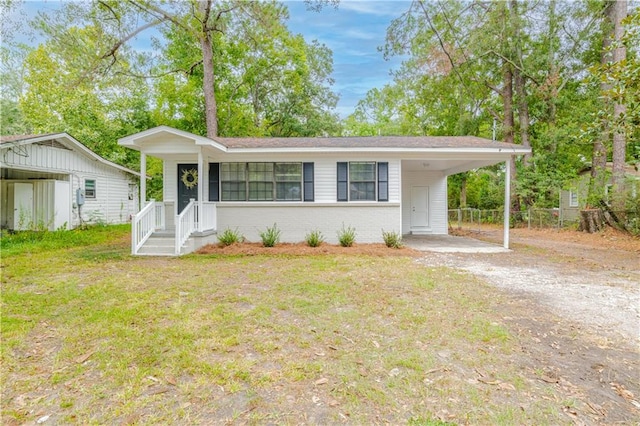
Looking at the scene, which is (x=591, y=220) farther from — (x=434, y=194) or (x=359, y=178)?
(x=359, y=178)

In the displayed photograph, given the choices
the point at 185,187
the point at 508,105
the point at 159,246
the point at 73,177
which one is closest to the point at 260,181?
the point at 185,187

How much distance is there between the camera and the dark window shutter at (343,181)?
9.99m

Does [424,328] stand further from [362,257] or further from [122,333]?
[362,257]

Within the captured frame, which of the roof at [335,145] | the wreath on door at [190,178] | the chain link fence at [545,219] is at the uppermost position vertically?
the roof at [335,145]

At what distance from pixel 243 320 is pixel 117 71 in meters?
16.0

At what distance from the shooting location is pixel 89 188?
47.5 ft

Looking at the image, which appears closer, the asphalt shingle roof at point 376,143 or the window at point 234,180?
the asphalt shingle roof at point 376,143

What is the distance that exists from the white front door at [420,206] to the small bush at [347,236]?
4.58 meters

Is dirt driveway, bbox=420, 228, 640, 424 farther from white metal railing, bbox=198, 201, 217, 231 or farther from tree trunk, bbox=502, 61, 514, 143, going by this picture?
tree trunk, bbox=502, 61, 514, 143

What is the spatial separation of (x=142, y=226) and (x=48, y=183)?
23.1 feet

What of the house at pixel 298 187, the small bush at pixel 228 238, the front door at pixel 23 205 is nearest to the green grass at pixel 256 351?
the small bush at pixel 228 238

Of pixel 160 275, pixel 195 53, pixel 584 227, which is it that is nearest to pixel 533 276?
pixel 160 275

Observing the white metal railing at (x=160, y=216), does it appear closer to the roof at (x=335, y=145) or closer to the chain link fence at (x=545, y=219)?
the roof at (x=335, y=145)

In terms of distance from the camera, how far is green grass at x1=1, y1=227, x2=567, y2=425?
2279mm
